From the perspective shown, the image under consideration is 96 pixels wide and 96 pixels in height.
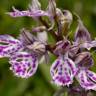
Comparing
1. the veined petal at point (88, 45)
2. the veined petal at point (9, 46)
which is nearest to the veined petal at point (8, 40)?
the veined petal at point (9, 46)

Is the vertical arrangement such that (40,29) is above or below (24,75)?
above

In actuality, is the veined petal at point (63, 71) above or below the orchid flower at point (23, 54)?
below

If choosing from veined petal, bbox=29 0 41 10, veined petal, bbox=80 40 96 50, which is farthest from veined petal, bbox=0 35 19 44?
veined petal, bbox=80 40 96 50

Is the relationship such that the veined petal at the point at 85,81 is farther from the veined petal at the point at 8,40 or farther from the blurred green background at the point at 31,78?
the blurred green background at the point at 31,78

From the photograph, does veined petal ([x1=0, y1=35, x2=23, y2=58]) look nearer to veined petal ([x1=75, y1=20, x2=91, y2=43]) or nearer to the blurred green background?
veined petal ([x1=75, y1=20, x2=91, y2=43])

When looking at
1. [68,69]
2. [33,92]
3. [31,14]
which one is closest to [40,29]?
[31,14]

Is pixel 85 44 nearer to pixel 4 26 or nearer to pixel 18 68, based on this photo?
pixel 18 68
